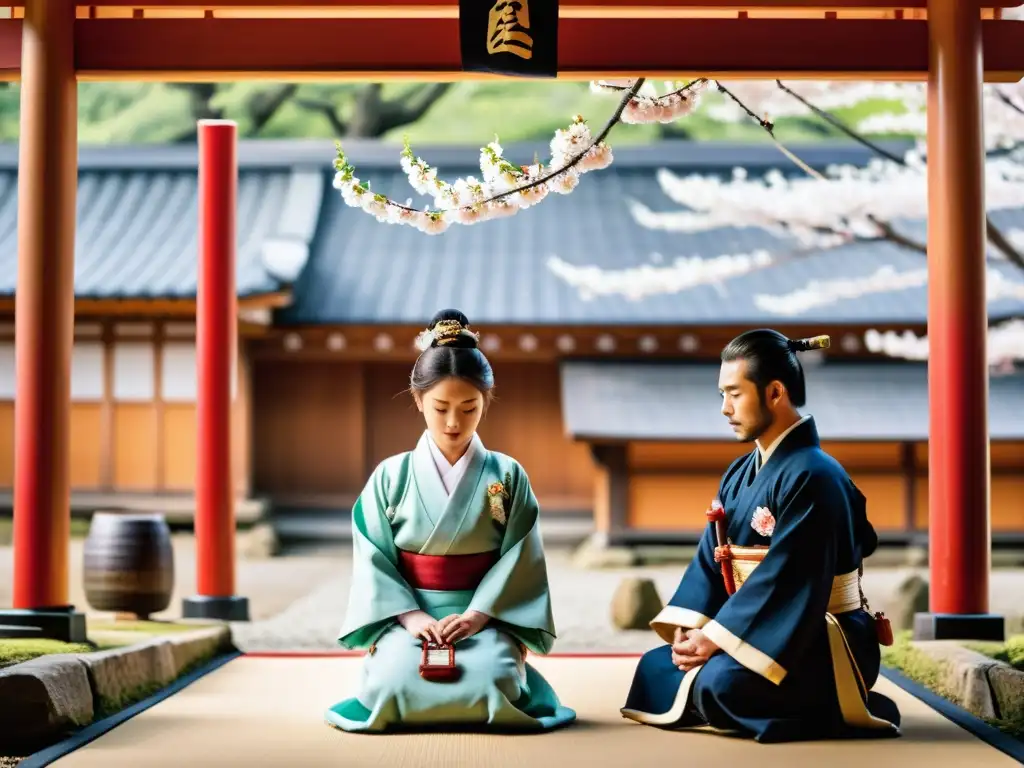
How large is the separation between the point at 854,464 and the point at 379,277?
220 inches

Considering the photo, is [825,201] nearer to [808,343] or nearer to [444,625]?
[808,343]

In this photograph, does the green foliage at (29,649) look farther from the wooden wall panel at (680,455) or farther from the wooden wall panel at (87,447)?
the wooden wall panel at (87,447)

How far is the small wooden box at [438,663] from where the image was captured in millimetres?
3656

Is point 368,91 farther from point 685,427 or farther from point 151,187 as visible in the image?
point 685,427

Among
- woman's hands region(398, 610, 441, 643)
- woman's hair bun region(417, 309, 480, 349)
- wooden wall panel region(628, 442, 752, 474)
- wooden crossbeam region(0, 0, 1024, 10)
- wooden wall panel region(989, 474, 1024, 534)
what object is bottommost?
wooden wall panel region(989, 474, 1024, 534)

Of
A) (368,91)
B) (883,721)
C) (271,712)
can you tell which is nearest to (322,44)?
(271,712)

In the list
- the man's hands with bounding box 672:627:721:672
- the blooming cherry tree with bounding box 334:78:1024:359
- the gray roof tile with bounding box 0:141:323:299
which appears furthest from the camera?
the gray roof tile with bounding box 0:141:323:299

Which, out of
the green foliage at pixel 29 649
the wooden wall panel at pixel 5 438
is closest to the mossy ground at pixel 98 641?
the green foliage at pixel 29 649

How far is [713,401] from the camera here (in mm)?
12172

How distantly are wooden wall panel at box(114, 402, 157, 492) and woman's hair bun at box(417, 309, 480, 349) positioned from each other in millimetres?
9673

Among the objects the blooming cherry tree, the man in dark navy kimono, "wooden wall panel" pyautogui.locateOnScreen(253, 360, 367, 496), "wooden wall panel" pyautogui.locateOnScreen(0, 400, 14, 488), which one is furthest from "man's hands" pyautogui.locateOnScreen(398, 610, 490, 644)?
"wooden wall panel" pyautogui.locateOnScreen(0, 400, 14, 488)

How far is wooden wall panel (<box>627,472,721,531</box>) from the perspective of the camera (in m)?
11.9

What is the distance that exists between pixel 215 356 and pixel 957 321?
12.2ft

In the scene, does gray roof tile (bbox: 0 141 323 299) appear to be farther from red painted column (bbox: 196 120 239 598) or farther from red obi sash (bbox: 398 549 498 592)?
red obi sash (bbox: 398 549 498 592)
